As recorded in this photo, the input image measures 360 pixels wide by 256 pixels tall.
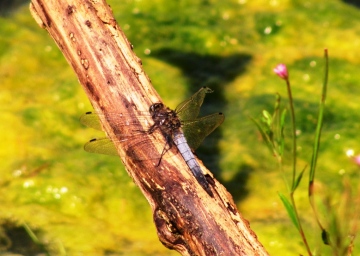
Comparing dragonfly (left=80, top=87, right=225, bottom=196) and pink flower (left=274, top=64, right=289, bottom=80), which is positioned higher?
dragonfly (left=80, top=87, right=225, bottom=196)

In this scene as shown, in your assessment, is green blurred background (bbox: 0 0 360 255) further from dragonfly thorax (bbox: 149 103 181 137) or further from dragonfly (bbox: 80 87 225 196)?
dragonfly thorax (bbox: 149 103 181 137)

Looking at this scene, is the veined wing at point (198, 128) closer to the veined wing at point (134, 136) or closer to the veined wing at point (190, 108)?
the veined wing at point (190, 108)

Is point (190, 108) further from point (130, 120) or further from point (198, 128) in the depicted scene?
point (130, 120)

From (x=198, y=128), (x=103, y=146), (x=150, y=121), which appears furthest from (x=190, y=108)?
(x=150, y=121)

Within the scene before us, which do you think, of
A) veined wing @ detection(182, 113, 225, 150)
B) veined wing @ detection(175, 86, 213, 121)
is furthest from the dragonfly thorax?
veined wing @ detection(175, 86, 213, 121)

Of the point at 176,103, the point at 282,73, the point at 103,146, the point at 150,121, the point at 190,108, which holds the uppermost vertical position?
the point at 176,103

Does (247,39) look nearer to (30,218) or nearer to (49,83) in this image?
(49,83)

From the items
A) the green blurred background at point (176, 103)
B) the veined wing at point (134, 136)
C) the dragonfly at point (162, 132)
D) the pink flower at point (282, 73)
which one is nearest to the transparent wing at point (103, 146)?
the dragonfly at point (162, 132)
